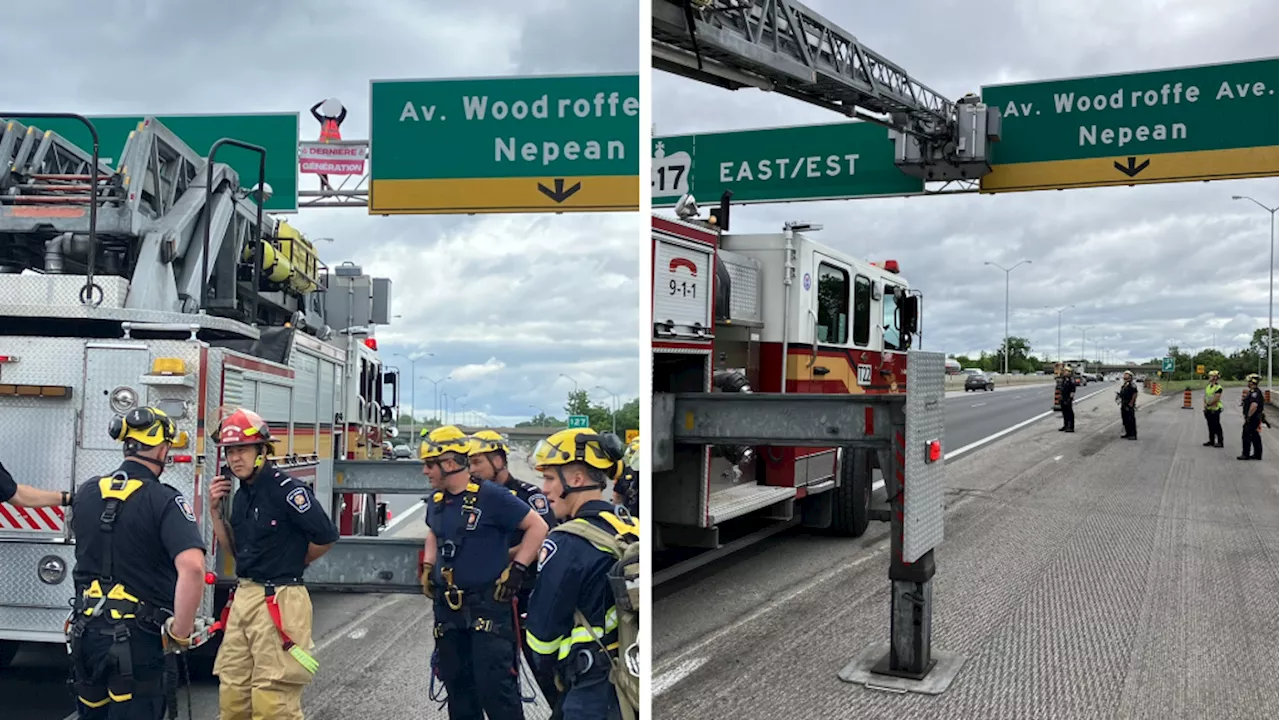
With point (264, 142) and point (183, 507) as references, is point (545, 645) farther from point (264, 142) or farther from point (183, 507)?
point (264, 142)

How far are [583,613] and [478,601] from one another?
2.71 ft

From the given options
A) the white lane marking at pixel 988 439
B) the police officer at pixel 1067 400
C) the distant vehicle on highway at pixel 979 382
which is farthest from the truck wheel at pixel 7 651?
the distant vehicle on highway at pixel 979 382

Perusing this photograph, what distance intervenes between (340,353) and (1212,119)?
10.9 meters

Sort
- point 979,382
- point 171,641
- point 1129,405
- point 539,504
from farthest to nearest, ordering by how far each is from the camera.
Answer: point 979,382
point 1129,405
point 171,641
point 539,504

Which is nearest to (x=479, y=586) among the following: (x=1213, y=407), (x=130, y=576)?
(x=130, y=576)

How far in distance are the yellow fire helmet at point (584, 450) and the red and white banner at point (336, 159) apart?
669 cm

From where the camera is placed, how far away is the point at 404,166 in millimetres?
7531

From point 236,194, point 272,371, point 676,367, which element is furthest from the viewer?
point 236,194

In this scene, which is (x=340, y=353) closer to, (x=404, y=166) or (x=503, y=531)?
(x=404, y=166)

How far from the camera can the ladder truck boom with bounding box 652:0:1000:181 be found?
9969mm

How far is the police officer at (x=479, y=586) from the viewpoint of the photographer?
10.00 ft

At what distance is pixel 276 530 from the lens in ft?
11.8

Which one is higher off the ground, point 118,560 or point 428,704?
point 118,560

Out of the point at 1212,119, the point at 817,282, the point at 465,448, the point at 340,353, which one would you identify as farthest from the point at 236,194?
the point at 1212,119
